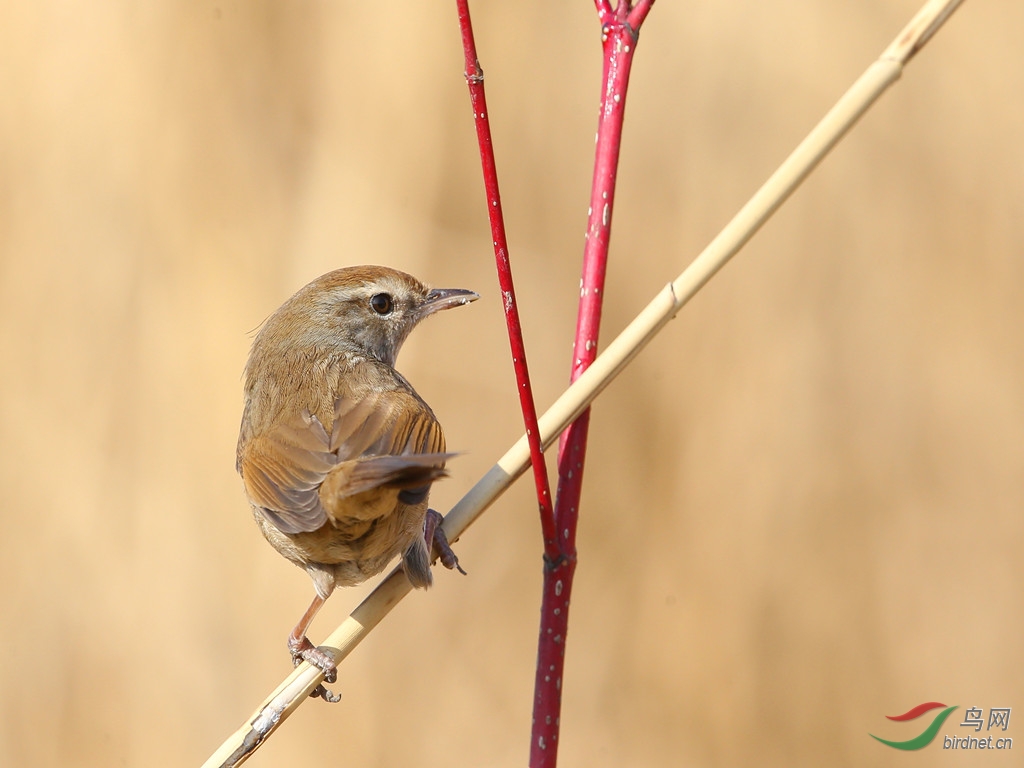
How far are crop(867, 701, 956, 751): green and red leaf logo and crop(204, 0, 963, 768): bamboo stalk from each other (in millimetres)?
2419

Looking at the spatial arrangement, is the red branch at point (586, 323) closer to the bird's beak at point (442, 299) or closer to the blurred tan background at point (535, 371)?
the bird's beak at point (442, 299)

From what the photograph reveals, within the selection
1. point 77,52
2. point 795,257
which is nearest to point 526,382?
point 795,257

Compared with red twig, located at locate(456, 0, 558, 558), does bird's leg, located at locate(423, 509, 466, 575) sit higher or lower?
lower

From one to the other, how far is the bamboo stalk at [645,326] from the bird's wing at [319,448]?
0.27 metres

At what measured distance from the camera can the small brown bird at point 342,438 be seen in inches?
84.3

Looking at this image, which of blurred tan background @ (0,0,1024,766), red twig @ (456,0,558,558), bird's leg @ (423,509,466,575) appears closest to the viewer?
red twig @ (456,0,558,558)

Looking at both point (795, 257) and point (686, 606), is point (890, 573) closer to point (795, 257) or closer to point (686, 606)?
point (686, 606)

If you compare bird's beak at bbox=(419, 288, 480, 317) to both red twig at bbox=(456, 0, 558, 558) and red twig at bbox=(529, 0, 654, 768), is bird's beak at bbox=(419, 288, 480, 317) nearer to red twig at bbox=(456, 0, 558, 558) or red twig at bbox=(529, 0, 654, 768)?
red twig at bbox=(529, 0, 654, 768)


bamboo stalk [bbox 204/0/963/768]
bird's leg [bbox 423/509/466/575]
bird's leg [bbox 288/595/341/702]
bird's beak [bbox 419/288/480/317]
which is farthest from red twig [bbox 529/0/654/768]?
bird's beak [bbox 419/288/480/317]

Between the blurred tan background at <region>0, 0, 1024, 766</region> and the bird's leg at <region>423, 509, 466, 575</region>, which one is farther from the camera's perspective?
the blurred tan background at <region>0, 0, 1024, 766</region>

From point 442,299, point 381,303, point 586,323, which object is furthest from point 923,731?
point 586,323

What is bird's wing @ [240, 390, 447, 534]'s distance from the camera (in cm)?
219

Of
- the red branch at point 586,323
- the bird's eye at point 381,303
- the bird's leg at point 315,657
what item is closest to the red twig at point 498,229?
the red branch at point 586,323

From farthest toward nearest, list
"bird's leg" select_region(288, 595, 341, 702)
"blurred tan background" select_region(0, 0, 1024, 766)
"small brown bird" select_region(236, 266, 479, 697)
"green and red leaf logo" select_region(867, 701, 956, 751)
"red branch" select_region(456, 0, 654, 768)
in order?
"blurred tan background" select_region(0, 0, 1024, 766), "green and red leaf logo" select_region(867, 701, 956, 751), "small brown bird" select_region(236, 266, 479, 697), "bird's leg" select_region(288, 595, 341, 702), "red branch" select_region(456, 0, 654, 768)
